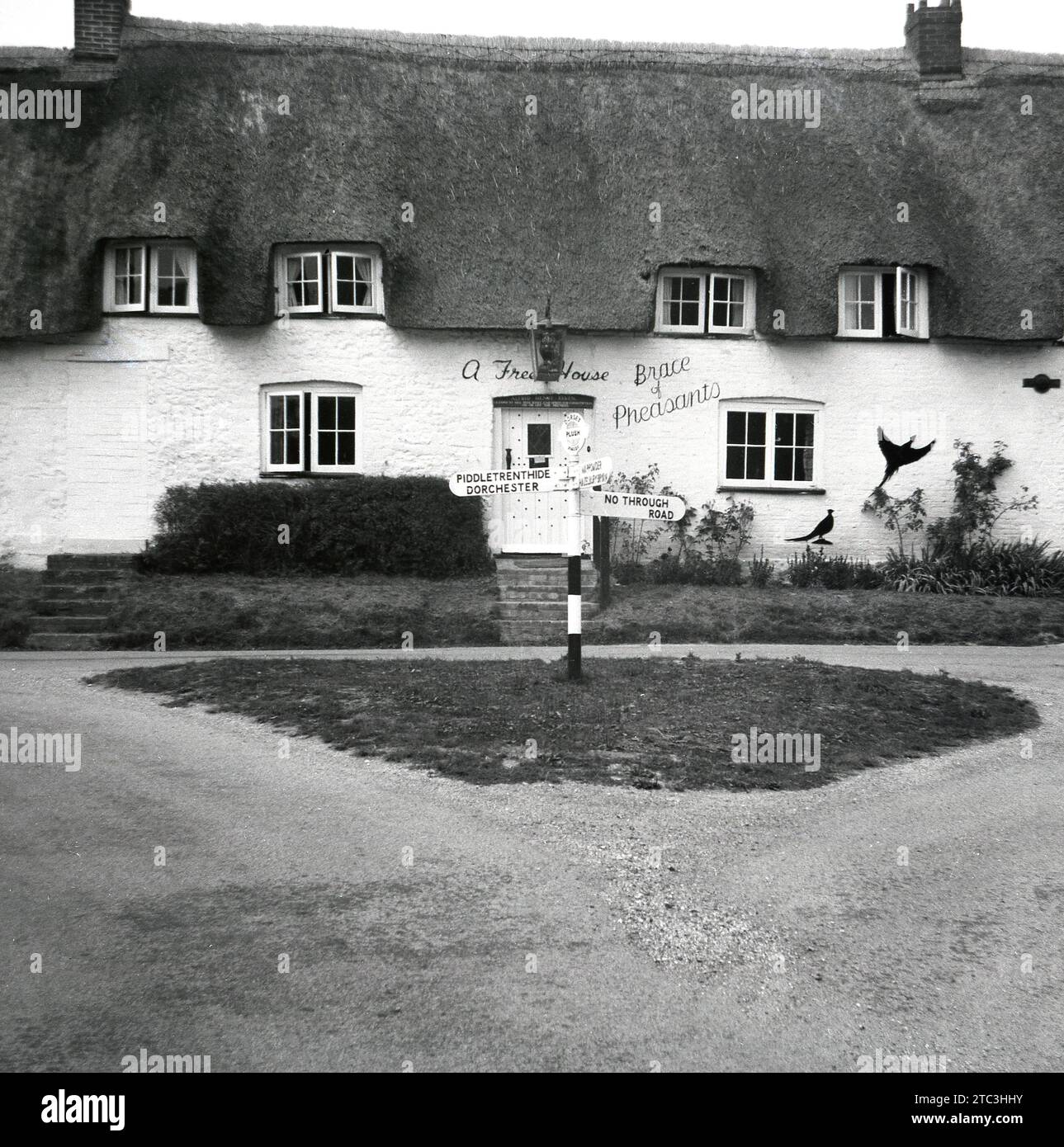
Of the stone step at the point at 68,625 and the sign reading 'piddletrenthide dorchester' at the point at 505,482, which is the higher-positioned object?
the sign reading 'piddletrenthide dorchester' at the point at 505,482

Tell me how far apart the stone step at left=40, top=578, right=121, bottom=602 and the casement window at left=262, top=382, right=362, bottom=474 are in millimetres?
3430

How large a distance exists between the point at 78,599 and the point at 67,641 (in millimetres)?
1385

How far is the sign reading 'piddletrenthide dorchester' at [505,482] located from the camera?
1002cm

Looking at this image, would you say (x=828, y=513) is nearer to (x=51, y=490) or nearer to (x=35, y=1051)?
(x=51, y=490)

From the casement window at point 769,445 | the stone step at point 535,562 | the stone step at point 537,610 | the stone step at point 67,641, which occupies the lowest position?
the stone step at point 67,641

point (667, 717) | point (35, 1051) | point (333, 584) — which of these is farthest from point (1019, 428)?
point (35, 1051)

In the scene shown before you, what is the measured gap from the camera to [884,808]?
7141 mm

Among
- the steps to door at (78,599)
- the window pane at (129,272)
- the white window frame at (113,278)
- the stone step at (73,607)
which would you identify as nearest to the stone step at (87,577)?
the steps to door at (78,599)

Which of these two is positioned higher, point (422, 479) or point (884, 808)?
point (422, 479)

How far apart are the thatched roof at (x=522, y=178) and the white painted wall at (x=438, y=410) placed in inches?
25.1

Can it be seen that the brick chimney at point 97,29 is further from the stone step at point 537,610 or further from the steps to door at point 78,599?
the stone step at point 537,610
